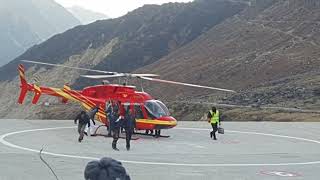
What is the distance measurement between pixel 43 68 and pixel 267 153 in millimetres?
107253

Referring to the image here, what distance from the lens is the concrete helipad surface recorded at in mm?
14844

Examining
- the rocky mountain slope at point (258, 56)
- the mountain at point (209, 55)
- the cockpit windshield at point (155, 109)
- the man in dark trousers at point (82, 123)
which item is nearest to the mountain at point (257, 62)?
the rocky mountain slope at point (258, 56)

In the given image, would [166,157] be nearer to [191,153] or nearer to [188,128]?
[191,153]

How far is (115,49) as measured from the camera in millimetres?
115625

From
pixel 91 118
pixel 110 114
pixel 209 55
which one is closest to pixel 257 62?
pixel 209 55

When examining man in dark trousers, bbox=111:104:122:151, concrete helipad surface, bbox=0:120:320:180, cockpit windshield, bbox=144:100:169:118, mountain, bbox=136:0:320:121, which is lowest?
concrete helipad surface, bbox=0:120:320:180

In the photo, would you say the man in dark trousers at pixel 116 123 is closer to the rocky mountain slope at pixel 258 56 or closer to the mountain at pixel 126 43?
the rocky mountain slope at pixel 258 56

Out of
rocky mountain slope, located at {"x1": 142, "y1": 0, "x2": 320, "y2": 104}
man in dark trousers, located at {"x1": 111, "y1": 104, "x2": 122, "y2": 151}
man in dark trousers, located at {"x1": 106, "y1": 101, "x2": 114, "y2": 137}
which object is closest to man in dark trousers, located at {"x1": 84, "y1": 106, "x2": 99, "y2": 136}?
man in dark trousers, located at {"x1": 106, "y1": 101, "x2": 114, "y2": 137}

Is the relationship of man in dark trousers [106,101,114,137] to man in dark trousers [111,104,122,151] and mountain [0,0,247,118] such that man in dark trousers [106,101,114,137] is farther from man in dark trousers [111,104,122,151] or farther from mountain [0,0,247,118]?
mountain [0,0,247,118]

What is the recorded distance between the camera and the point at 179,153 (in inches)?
760

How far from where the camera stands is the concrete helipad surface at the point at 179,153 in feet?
48.7

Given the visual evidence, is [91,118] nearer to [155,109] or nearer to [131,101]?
[131,101]

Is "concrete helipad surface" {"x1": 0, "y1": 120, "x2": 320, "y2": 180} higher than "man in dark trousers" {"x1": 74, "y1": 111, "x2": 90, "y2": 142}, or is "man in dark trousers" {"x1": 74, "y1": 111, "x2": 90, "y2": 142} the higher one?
"man in dark trousers" {"x1": 74, "y1": 111, "x2": 90, "y2": 142}

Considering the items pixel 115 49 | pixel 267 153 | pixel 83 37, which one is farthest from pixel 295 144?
pixel 83 37
